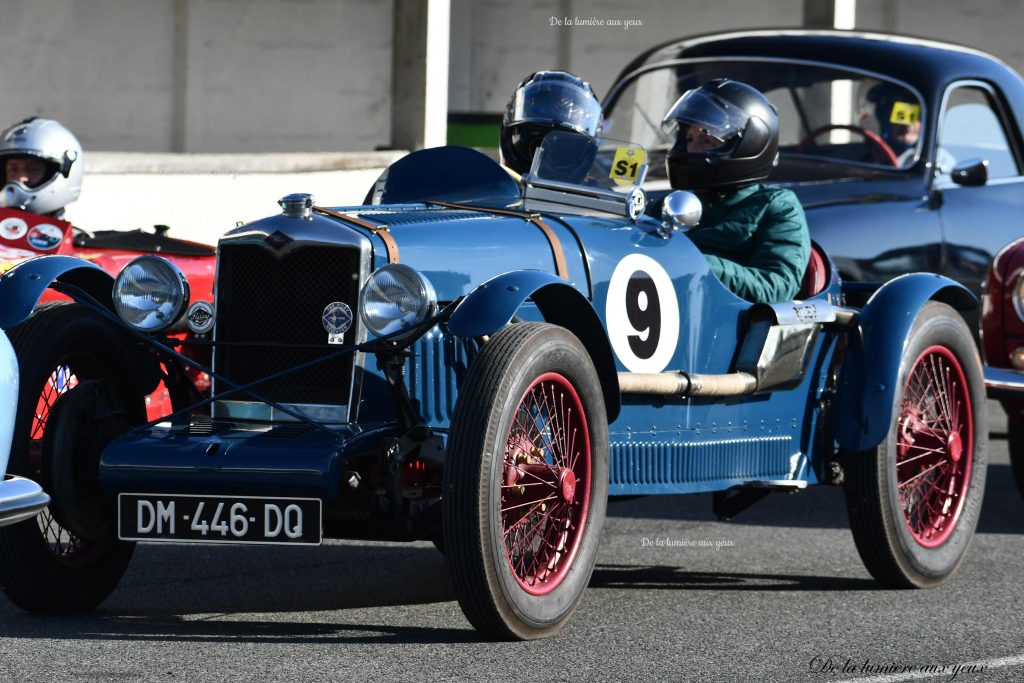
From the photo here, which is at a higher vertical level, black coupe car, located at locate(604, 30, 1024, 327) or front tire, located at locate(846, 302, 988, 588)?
black coupe car, located at locate(604, 30, 1024, 327)

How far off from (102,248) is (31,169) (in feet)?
2.11

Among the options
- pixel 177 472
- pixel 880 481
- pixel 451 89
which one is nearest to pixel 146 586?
pixel 177 472

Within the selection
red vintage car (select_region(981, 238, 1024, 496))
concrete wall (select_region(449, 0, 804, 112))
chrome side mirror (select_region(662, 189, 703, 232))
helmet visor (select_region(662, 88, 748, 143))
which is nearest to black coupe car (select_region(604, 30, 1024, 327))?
red vintage car (select_region(981, 238, 1024, 496))

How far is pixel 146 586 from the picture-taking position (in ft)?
19.5

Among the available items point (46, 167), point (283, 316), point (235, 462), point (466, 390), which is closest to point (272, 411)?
point (283, 316)

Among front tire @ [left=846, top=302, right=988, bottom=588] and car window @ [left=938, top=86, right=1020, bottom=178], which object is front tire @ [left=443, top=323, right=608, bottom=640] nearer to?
front tire @ [left=846, top=302, right=988, bottom=588]

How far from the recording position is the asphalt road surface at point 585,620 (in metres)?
4.71

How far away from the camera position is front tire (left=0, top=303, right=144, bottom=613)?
5.17m

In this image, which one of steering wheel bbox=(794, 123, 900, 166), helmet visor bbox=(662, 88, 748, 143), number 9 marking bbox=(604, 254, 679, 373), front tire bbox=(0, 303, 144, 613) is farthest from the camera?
steering wheel bbox=(794, 123, 900, 166)

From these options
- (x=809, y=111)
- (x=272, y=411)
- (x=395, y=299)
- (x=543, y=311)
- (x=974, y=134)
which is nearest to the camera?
(x=395, y=299)

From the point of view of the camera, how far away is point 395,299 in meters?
4.98

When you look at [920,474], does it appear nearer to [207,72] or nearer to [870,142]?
[870,142]

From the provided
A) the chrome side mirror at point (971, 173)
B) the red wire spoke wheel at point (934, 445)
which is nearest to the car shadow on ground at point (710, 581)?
the red wire spoke wheel at point (934, 445)

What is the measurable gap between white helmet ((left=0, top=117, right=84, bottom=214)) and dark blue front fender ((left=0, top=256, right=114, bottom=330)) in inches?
96.3
